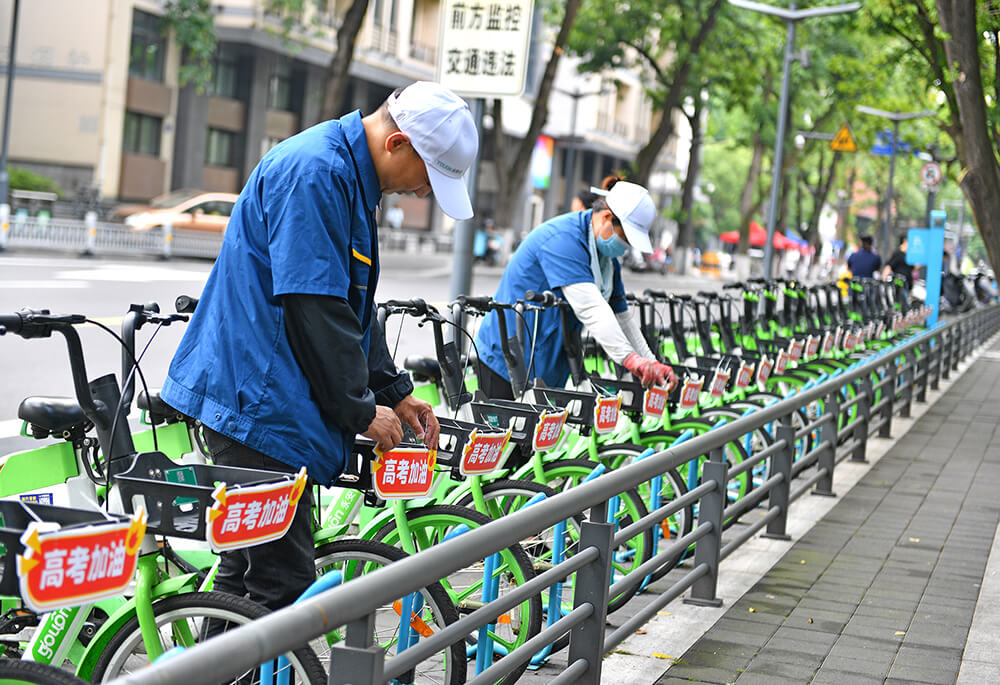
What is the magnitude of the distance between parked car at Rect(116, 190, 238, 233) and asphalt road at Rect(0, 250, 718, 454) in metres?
1.74

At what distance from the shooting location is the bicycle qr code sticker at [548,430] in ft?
16.6

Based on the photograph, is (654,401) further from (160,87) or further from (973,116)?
(160,87)

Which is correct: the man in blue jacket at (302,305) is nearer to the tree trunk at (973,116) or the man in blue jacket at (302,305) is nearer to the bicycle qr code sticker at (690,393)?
the bicycle qr code sticker at (690,393)

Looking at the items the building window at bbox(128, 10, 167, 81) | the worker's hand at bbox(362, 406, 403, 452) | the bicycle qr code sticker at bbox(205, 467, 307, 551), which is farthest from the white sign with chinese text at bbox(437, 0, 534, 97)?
the building window at bbox(128, 10, 167, 81)

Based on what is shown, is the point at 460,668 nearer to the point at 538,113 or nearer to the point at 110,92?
the point at 538,113

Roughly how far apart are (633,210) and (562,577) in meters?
2.58

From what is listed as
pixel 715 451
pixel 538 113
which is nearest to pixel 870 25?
pixel 538 113

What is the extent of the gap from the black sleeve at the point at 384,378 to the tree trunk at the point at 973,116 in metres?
9.30

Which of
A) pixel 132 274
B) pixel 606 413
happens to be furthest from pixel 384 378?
pixel 132 274

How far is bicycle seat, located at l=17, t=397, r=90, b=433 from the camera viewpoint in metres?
3.62

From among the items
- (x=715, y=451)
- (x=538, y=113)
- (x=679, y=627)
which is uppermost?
(x=538, y=113)

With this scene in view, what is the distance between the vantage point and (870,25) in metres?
17.2

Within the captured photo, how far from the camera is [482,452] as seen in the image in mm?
4488

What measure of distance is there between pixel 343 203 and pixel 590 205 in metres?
3.52
